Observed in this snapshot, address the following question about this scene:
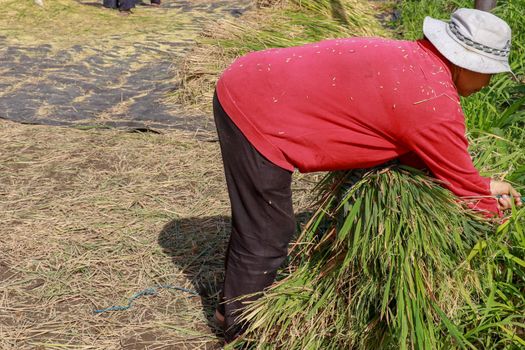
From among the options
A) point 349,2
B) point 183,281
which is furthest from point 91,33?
point 183,281

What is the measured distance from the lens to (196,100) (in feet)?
17.5

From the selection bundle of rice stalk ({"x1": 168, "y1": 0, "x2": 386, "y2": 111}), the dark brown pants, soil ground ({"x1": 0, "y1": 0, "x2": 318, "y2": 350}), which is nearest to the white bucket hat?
the dark brown pants

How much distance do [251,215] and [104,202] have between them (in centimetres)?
156

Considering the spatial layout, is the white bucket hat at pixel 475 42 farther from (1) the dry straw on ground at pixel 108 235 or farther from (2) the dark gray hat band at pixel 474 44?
(1) the dry straw on ground at pixel 108 235

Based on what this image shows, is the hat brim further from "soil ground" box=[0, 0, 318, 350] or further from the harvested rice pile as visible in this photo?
"soil ground" box=[0, 0, 318, 350]

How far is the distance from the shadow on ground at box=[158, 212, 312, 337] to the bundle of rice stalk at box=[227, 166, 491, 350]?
0.51 metres

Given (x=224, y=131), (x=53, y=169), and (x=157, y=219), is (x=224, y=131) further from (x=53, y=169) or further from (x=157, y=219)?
(x=53, y=169)

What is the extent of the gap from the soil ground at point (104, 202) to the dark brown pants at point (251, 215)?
1.15 feet

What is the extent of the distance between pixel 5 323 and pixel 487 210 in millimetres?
1807

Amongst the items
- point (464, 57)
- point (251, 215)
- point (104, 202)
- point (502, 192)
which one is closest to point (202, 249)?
point (104, 202)

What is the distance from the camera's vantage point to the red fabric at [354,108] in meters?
2.14

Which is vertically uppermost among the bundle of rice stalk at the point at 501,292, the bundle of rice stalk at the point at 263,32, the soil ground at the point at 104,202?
the bundle of rice stalk at the point at 501,292

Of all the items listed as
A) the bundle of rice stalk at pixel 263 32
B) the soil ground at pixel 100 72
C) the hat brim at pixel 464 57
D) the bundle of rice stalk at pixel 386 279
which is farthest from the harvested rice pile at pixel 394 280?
the bundle of rice stalk at pixel 263 32

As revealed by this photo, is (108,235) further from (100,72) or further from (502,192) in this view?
(100,72)
